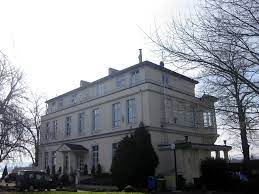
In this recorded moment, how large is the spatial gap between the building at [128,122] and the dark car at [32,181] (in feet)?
30.0

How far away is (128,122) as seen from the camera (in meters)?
34.9

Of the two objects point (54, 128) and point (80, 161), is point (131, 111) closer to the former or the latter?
point (80, 161)

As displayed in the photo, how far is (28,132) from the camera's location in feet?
59.6

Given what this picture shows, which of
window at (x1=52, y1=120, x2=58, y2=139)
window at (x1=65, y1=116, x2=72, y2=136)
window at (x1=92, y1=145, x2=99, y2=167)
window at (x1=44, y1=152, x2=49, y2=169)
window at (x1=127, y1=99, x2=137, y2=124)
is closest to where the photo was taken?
window at (x1=127, y1=99, x2=137, y2=124)

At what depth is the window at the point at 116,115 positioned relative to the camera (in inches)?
1443

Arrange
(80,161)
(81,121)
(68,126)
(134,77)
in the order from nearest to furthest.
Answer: (134,77), (80,161), (81,121), (68,126)

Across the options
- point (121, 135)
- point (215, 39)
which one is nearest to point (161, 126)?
point (121, 135)

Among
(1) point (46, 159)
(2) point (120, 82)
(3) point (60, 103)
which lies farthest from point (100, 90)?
(1) point (46, 159)

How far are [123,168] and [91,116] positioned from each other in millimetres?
15365

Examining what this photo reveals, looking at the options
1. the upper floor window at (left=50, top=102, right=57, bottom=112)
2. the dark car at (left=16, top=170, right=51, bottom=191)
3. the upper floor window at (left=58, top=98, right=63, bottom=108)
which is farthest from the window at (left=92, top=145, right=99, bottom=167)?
the upper floor window at (left=50, top=102, right=57, bottom=112)

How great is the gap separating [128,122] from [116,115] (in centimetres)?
255

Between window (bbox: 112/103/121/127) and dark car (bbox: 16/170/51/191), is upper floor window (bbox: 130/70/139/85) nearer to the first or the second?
window (bbox: 112/103/121/127)

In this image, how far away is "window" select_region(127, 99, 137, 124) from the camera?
113 feet

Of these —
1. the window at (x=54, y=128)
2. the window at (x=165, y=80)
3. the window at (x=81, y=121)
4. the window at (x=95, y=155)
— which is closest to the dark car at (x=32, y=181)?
the window at (x=95, y=155)
